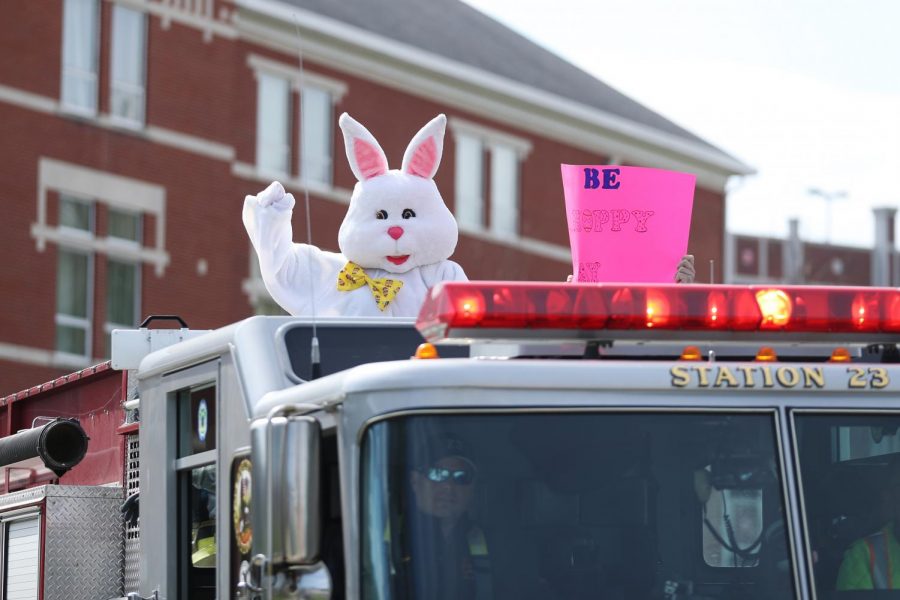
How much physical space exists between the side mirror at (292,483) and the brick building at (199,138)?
2444 cm

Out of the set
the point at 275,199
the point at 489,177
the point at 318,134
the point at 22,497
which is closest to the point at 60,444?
the point at 22,497

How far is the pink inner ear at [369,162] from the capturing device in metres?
7.08

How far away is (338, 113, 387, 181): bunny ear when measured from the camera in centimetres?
689

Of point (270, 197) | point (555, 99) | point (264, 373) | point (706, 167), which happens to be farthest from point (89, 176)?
point (264, 373)

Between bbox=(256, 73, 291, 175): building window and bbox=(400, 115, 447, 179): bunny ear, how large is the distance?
25965 millimetres

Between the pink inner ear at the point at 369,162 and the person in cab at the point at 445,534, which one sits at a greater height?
the pink inner ear at the point at 369,162

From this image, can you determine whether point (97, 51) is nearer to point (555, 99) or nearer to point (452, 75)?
point (452, 75)

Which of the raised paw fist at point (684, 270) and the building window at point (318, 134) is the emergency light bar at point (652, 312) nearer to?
the raised paw fist at point (684, 270)

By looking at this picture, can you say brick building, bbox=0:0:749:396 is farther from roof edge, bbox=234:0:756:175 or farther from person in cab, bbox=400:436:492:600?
person in cab, bbox=400:436:492:600

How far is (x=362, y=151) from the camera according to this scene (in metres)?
7.07

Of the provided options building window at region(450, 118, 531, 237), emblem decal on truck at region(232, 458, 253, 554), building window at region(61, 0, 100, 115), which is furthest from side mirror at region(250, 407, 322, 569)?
building window at region(450, 118, 531, 237)

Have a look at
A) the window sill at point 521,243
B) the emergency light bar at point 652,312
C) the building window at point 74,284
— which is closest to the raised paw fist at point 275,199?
the emergency light bar at point 652,312

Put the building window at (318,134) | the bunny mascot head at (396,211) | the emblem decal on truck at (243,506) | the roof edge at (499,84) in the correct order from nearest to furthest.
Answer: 1. the emblem decal on truck at (243,506)
2. the bunny mascot head at (396,211)
3. the roof edge at (499,84)
4. the building window at (318,134)

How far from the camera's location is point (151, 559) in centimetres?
577
